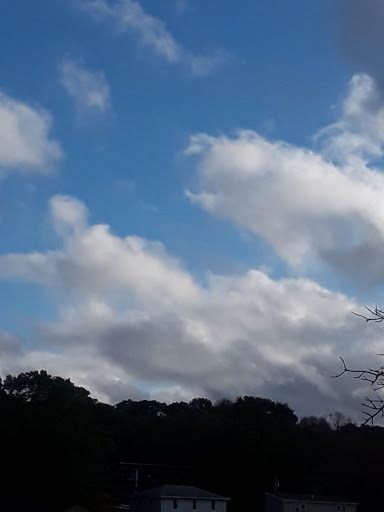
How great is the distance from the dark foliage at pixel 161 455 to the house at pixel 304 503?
7.86ft

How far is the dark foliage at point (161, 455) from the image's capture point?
64625 millimetres

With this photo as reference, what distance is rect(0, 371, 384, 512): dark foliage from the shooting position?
64625mm

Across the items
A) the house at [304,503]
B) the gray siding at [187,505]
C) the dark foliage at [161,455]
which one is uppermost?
the dark foliage at [161,455]

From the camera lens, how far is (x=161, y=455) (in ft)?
281

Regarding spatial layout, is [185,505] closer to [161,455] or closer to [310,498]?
[310,498]

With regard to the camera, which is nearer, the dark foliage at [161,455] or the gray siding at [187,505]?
the dark foliage at [161,455]

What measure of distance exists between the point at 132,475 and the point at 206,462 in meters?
8.75

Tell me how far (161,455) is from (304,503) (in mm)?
18095

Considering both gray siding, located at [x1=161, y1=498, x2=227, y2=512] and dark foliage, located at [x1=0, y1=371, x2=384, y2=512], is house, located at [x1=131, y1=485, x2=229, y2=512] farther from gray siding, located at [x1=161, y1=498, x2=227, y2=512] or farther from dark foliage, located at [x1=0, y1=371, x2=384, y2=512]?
dark foliage, located at [x1=0, y1=371, x2=384, y2=512]

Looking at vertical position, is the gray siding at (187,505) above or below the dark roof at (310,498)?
below

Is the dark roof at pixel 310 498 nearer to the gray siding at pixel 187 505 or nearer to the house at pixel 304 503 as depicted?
the house at pixel 304 503

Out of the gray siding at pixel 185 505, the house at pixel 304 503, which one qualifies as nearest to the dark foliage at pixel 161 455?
the house at pixel 304 503

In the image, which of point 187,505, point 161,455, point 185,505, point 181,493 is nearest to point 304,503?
point 187,505

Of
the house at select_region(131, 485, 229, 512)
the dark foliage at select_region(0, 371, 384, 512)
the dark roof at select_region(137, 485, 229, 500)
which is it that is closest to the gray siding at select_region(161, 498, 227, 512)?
the house at select_region(131, 485, 229, 512)
